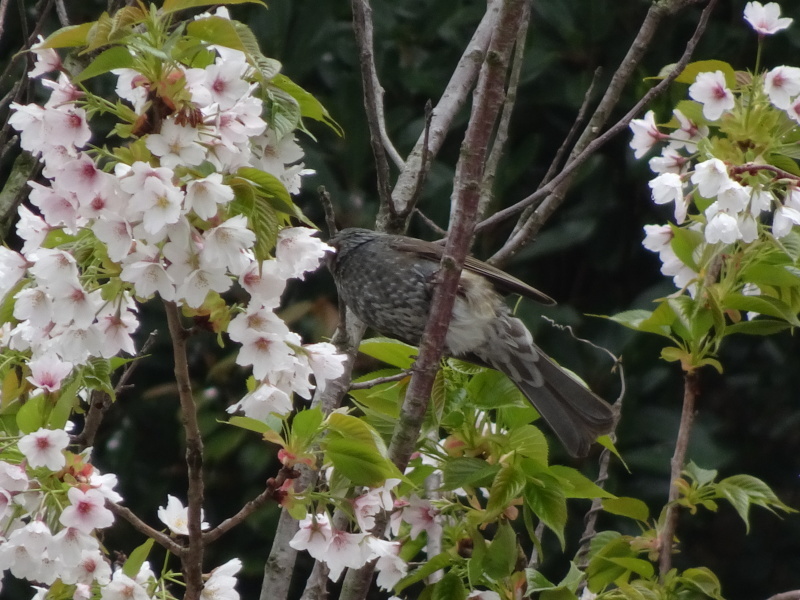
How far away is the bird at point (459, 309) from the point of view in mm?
2830

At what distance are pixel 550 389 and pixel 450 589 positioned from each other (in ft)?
3.34

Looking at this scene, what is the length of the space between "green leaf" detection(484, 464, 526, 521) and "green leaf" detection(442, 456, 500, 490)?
0.05 feet

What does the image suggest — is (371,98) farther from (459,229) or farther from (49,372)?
(49,372)

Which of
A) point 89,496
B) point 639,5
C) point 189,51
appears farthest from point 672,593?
point 639,5

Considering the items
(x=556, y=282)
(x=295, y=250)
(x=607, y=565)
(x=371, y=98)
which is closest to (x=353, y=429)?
(x=295, y=250)

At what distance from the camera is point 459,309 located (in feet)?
9.58

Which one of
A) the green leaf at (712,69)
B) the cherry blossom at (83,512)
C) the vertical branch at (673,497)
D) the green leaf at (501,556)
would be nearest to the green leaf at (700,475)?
the vertical branch at (673,497)

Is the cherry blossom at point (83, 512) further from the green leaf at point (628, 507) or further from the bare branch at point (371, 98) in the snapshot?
the green leaf at point (628, 507)

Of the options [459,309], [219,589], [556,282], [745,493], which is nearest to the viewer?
[219,589]

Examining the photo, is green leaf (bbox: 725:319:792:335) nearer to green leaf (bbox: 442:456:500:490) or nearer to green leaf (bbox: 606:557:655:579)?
green leaf (bbox: 606:557:655:579)

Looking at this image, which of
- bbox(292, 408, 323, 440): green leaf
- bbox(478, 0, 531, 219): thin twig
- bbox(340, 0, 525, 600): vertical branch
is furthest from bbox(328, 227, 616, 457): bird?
bbox(292, 408, 323, 440): green leaf

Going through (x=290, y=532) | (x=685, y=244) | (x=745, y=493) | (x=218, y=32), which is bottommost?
(x=290, y=532)

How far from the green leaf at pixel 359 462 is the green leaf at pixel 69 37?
2.19ft

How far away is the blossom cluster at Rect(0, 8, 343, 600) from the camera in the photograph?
135 centimetres
